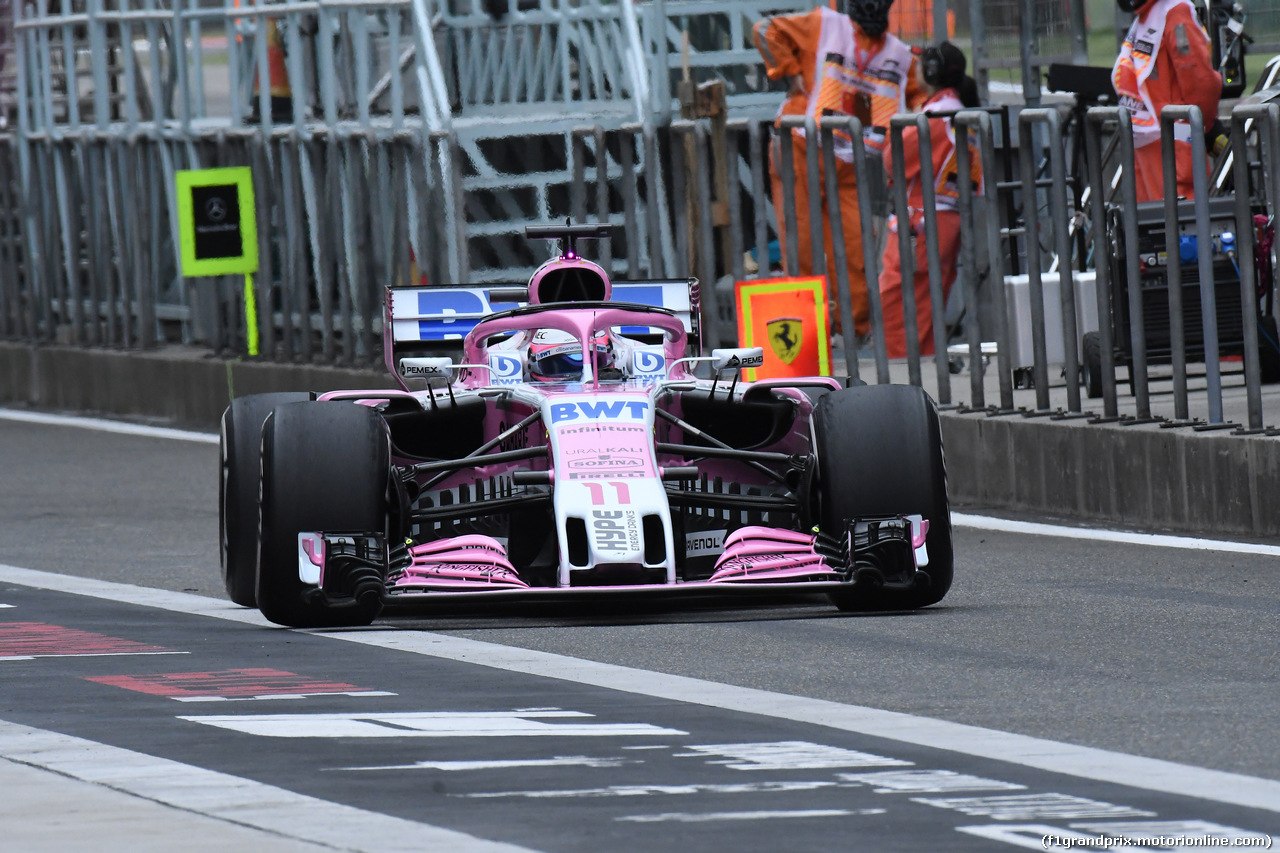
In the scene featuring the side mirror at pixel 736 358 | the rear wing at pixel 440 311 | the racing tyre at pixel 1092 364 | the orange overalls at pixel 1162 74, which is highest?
the orange overalls at pixel 1162 74

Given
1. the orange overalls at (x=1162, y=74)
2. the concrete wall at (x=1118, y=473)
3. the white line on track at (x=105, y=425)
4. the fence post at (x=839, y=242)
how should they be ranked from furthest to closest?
the white line on track at (x=105, y=425) → the orange overalls at (x=1162, y=74) → the fence post at (x=839, y=242) → the concrete wall at (x=1118, y=473)

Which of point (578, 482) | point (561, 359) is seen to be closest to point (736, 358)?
point (561, 359)

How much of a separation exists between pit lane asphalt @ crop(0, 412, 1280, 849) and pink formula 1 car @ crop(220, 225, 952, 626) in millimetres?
197

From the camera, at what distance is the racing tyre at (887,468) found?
32.3 ft

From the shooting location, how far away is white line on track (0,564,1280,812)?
253 inches

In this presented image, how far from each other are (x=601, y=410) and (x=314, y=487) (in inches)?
41.9

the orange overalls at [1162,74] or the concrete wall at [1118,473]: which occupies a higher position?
the orange overalls at [1162,74]

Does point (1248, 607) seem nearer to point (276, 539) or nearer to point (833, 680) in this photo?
point (833, 680)

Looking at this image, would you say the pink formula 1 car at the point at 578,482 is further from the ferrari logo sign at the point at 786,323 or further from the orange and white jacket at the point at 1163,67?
the orange and white jacket at the point at 1163,67

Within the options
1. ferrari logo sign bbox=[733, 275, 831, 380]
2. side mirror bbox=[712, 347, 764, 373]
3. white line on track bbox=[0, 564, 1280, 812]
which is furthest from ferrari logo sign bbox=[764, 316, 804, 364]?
white line on track bbox=[0, 564, 1280, 812]

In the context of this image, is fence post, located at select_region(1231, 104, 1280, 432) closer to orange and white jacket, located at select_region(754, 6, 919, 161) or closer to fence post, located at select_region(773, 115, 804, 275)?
fence post, located at select_region(773, 115, 804, 275)

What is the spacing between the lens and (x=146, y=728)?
24.6 ft

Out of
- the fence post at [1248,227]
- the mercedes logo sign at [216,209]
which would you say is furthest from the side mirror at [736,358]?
the mercedes logo sign at [216,209]

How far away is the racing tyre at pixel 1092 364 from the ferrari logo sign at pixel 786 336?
4.62 feet
